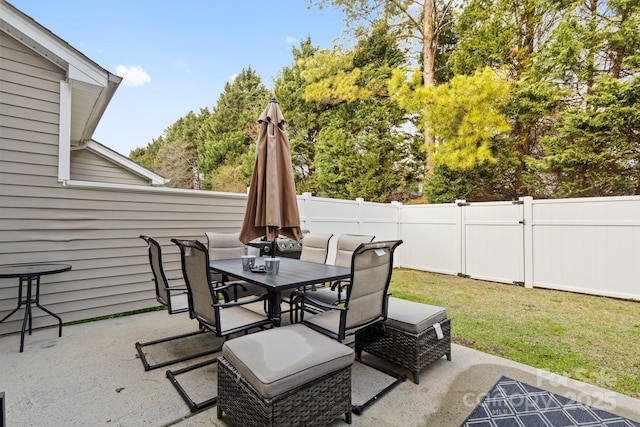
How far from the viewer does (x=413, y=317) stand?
2.54m

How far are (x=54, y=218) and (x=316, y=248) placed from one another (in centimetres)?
323

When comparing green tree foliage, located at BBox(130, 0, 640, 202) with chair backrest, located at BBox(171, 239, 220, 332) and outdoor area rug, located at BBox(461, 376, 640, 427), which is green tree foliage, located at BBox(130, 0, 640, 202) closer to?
outdoor area rug, located at BBox(461, 376, 640, 427)

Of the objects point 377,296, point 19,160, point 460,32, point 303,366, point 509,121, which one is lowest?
point 303,366

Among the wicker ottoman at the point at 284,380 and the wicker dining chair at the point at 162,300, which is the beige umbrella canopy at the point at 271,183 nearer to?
the wicker dining chair at the point at 162,300

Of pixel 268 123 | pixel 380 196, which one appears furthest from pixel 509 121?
pixel 268 123

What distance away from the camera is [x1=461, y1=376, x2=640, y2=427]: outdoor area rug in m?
1.94

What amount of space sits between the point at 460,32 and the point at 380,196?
610 cm

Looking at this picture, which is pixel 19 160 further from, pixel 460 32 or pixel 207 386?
pixel 460 32

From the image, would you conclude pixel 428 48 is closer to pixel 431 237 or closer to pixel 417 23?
pixel 417 23

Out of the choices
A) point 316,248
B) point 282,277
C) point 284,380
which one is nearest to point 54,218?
point 282,277

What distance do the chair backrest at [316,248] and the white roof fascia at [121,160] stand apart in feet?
15.8

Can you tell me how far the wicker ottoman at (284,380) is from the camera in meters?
1.57

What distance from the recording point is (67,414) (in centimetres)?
202

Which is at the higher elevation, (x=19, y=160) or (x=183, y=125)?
(x=183, y=125)
